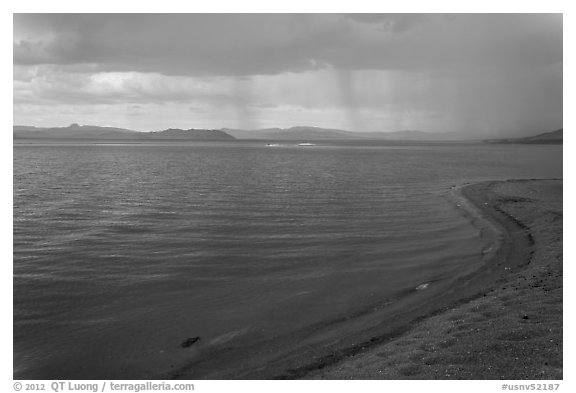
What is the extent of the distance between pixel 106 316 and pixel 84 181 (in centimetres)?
4163

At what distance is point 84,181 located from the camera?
171 ft

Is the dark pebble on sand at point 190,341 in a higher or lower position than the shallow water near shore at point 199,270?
lower

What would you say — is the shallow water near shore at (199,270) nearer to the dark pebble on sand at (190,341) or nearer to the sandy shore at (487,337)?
the dark pebble on sand at (190,341)

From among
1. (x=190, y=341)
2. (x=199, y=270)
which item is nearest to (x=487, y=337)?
(x=190, y=341)

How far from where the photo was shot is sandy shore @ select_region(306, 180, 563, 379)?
1023 cm

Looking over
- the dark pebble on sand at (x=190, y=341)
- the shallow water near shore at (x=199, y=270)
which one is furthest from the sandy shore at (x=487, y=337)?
the dark pebble on sand at (x=190, y=341)

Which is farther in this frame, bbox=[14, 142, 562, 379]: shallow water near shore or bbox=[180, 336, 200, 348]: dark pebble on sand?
bbox=[14, 142, 562, 379]: shallow water near shore

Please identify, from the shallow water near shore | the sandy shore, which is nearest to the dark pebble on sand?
the shallow water near shore

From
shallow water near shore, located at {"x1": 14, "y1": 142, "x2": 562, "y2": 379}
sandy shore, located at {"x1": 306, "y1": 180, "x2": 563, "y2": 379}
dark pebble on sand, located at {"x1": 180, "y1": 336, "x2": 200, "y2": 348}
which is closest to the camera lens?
sandy shore, located at {"x1": 306, "y1": 180, "x2": 563, "y2": 379}

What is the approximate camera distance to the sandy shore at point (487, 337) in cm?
1023

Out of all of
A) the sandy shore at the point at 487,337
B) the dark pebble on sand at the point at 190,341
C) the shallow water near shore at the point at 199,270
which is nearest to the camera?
the sandy shore at the point at 487,337

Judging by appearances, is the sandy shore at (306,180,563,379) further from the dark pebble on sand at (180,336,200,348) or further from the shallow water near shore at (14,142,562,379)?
the dark pebble on sand at (180,336,200,348)
